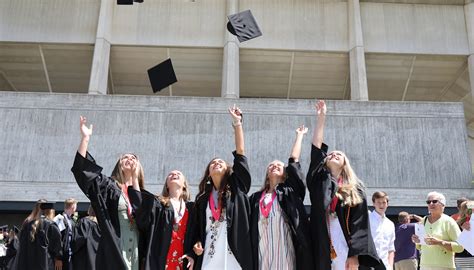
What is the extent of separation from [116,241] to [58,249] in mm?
2523

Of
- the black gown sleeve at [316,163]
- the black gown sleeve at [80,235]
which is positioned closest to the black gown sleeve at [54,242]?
the black gown sleeve at [80,235]

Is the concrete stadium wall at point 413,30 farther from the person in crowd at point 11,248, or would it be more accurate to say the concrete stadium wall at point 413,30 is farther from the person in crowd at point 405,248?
the person in crowd at point 11,248

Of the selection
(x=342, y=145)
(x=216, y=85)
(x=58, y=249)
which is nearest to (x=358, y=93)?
(x=342, y=145)

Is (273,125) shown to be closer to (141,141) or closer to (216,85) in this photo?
(141,141)

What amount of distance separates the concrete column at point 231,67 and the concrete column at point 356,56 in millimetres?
4753

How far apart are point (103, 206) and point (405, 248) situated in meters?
4.79

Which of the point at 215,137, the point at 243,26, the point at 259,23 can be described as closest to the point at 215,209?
the point at 243,26

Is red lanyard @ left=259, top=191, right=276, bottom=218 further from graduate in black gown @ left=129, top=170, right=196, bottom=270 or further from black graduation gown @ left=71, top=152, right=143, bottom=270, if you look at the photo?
black graduation gown @ left=71, top=152, right=143, bottom=270

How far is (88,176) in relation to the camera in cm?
366

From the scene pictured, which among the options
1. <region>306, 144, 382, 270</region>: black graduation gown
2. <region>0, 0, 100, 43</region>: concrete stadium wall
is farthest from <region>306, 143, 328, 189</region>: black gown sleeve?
<region>0, 0, 100, 43</region>: concrete stadium wall

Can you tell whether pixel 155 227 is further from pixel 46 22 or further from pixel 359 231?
pixel 46 22

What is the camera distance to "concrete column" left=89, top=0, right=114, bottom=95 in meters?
18.1

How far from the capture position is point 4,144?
43.8 ft

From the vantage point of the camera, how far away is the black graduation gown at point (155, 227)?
376 centimetres
